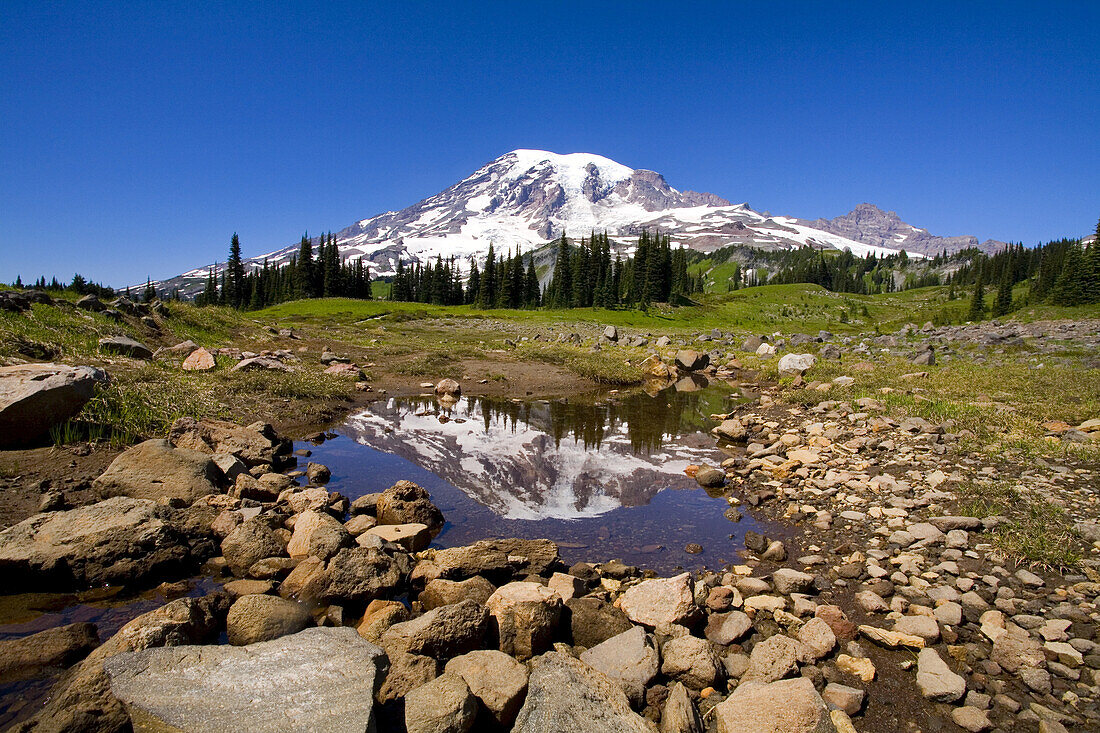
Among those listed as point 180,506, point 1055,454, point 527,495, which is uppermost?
point 1055,454

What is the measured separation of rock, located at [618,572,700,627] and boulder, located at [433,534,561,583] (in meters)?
1.30

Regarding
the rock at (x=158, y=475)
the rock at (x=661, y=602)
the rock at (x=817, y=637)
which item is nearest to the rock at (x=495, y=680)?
the rock at (x=661, y=602)

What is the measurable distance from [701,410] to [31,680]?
18.6 metres

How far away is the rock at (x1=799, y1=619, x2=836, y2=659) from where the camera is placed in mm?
4945

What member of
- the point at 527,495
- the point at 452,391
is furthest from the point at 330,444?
the point at 452,391

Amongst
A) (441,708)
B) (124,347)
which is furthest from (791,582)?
(124,347)

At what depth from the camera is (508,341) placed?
125 ft

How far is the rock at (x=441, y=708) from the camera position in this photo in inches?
145

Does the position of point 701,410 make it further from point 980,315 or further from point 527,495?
point 980,315

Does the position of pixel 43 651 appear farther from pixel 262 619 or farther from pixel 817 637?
pixel 817 637

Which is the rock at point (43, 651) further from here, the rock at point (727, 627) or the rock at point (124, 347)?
the rock at point (124, 347)

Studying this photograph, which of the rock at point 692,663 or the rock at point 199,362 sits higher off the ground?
the rock at point 199,362

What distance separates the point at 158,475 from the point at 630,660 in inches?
314

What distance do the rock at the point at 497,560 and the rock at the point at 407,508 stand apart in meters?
1.48
